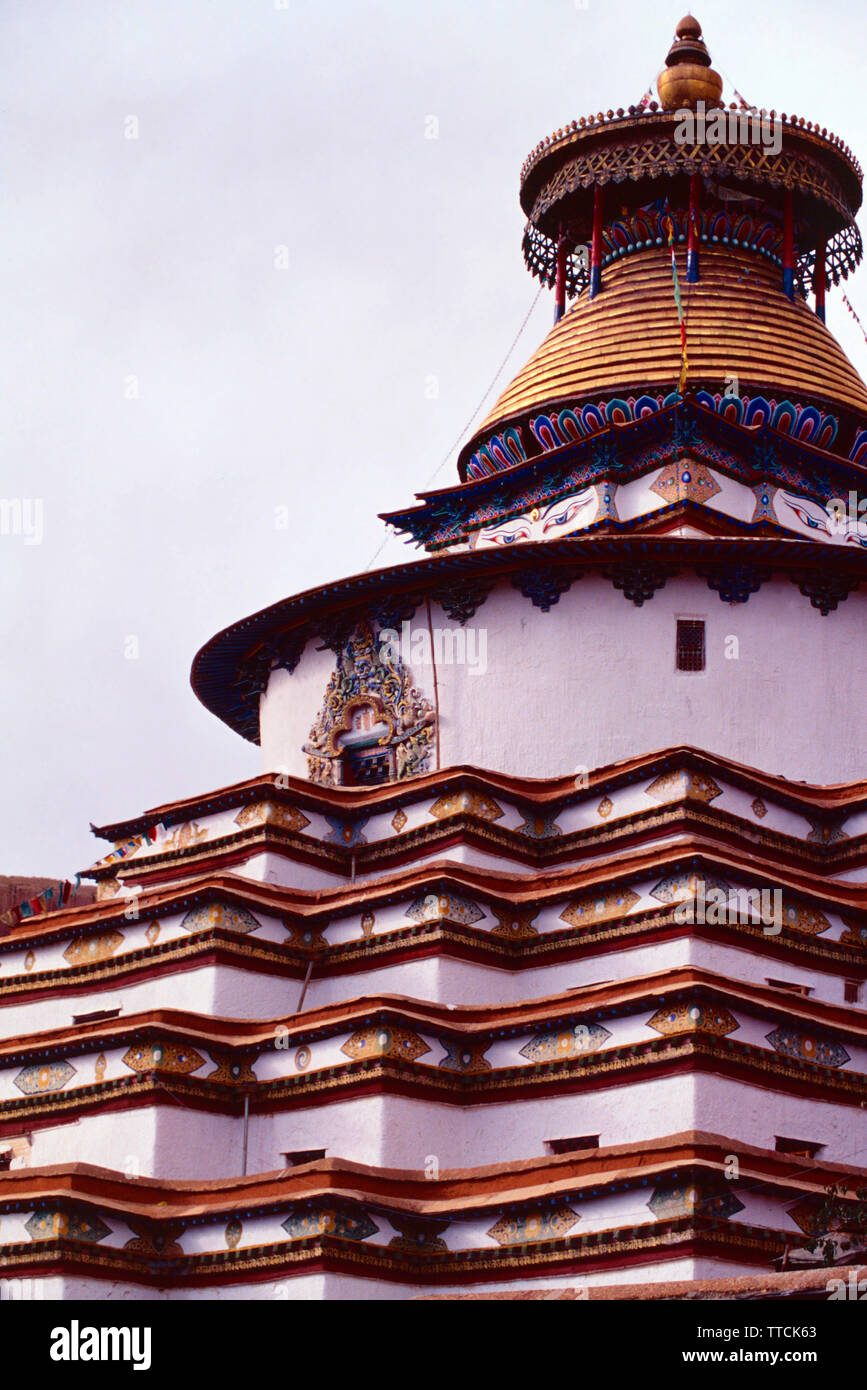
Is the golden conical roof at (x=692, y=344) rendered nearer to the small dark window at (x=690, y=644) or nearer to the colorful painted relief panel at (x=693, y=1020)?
the small dark window at (x=690, y=644)

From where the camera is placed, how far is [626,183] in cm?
2958

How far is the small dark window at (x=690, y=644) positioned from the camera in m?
23.9

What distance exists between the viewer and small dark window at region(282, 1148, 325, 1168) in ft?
64.8

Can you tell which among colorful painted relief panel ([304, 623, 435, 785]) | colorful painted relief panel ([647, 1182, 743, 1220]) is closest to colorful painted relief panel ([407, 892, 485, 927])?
colorful painted relief panel ([304, 623, 435, 785])

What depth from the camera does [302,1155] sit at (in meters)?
19.9

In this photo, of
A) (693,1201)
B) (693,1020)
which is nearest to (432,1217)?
(693,1201)

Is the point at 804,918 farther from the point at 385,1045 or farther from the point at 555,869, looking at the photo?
the point at 385,1045

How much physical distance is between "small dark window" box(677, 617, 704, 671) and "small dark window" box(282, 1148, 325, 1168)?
7238 millimetres

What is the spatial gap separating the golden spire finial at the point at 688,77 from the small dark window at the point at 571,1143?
16365 millimetres

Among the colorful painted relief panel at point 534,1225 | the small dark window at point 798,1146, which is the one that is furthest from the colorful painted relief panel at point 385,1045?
the small dark window at point 798,1146

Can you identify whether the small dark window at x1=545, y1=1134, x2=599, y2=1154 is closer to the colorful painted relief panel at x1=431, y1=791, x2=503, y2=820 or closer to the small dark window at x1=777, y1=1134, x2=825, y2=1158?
the small dark window at x1=777, y1=1134, x2=825, y2=1158

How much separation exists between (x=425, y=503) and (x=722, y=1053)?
1222 cm
